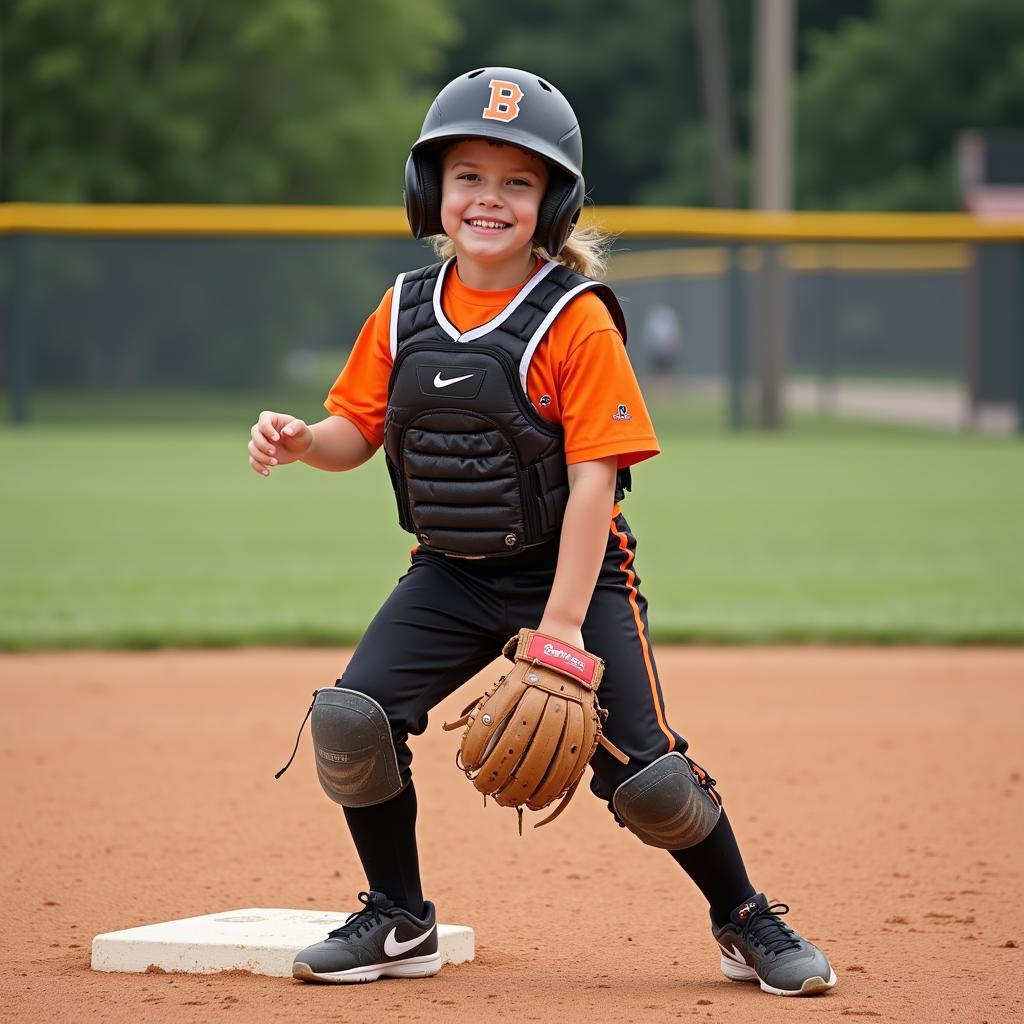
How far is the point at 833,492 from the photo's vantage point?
11812 mm

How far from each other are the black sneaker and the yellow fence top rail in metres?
11.3

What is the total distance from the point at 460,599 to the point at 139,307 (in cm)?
1226

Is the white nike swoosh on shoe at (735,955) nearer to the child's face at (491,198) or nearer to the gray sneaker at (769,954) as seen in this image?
the gray sneaker at (769,954)

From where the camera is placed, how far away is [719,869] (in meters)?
2.96

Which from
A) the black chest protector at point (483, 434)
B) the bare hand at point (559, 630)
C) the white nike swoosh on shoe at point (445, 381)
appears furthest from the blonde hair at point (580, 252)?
the bare hand at point (559, 630)

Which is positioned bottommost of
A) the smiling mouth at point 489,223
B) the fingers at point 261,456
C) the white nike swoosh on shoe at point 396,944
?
the white nike swoosh on shoe at point 396,944

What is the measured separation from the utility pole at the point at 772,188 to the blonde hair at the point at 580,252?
12230mm

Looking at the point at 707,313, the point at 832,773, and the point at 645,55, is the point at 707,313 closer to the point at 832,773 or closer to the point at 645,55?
the point at 832,773

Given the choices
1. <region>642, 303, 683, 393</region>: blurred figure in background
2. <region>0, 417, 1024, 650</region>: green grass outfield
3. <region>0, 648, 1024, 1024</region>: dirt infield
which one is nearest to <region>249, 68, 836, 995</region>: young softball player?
<region>0, 648, 1024, 1024</region>: dirt infield

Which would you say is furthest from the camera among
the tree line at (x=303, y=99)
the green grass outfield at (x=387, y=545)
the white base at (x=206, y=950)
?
the tree line at (x=303, y=99)

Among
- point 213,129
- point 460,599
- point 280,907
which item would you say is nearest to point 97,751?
point 280,907

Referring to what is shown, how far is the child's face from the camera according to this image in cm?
288

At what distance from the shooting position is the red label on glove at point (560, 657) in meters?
2.77

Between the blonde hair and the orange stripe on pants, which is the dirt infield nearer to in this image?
the orange stripe on pants
